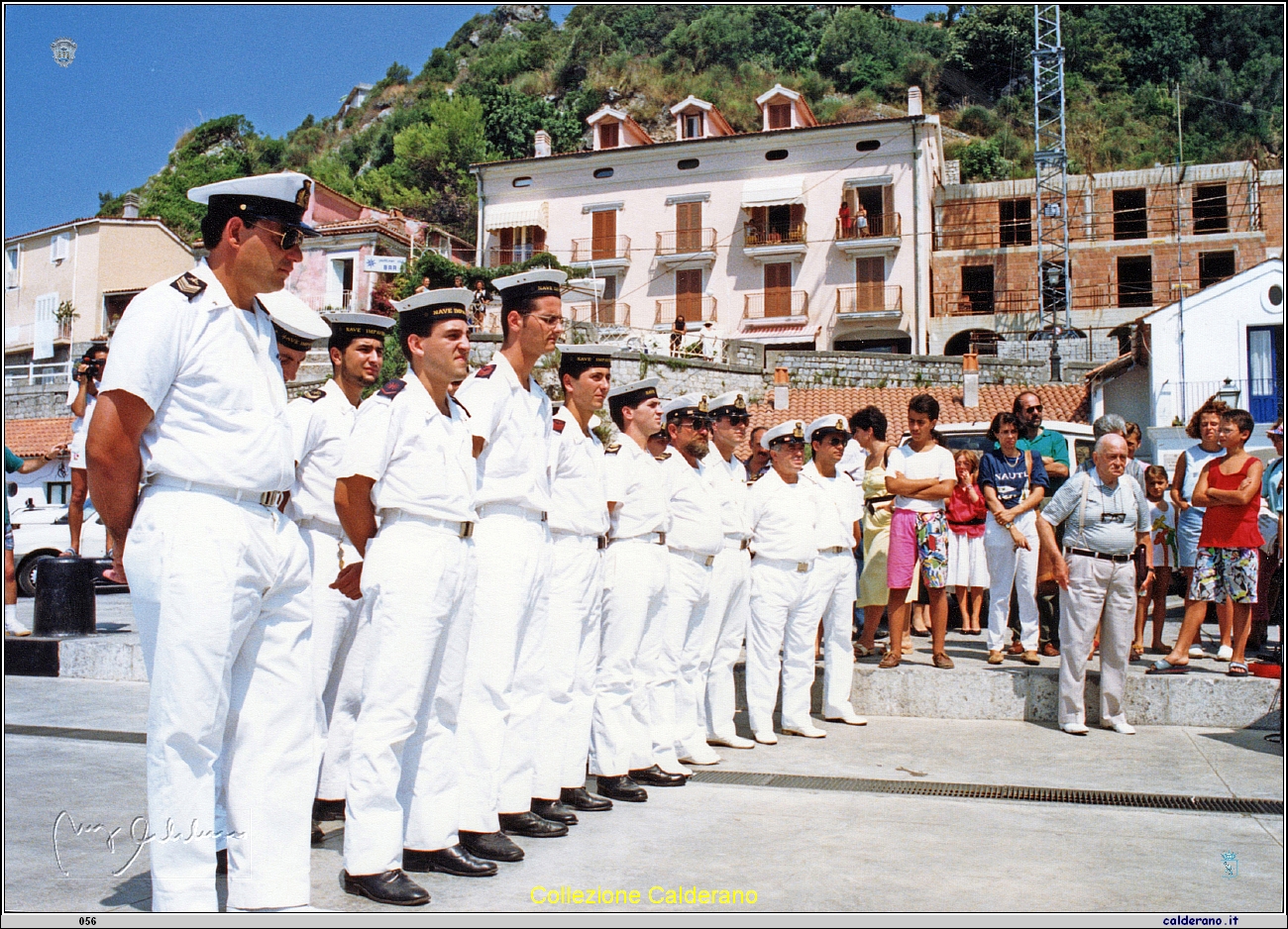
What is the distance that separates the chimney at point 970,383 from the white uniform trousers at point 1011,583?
69.1 feet

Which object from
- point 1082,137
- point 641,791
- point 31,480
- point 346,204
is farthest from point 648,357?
point 1082,137

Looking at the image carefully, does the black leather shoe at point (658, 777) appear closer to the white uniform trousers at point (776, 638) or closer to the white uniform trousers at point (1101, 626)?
the white uniform trousers at point (776, 638)

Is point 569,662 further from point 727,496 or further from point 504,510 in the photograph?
point 727,496

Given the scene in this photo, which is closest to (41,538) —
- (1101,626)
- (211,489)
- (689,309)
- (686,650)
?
(686,650)

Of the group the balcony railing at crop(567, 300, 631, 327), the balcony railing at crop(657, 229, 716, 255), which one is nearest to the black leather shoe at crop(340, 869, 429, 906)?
the balcony railing at crop(657, 229, 716, 255)

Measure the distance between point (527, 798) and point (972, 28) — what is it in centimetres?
6662

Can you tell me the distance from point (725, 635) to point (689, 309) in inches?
1376

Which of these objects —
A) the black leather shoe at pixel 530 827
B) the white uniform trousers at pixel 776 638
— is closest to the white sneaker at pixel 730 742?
the white uniform trousers at pixel 776 638

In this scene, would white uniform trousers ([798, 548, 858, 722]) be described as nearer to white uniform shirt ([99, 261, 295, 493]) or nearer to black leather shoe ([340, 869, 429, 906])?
black leather shoe ([340, 869, 429, 906])

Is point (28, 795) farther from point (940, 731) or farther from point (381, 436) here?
point (940, 731)

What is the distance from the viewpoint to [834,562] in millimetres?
7449

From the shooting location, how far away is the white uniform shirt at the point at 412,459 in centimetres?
408

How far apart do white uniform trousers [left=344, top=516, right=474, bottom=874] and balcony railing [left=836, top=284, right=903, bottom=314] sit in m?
36.2

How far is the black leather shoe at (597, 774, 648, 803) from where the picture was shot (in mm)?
5500
